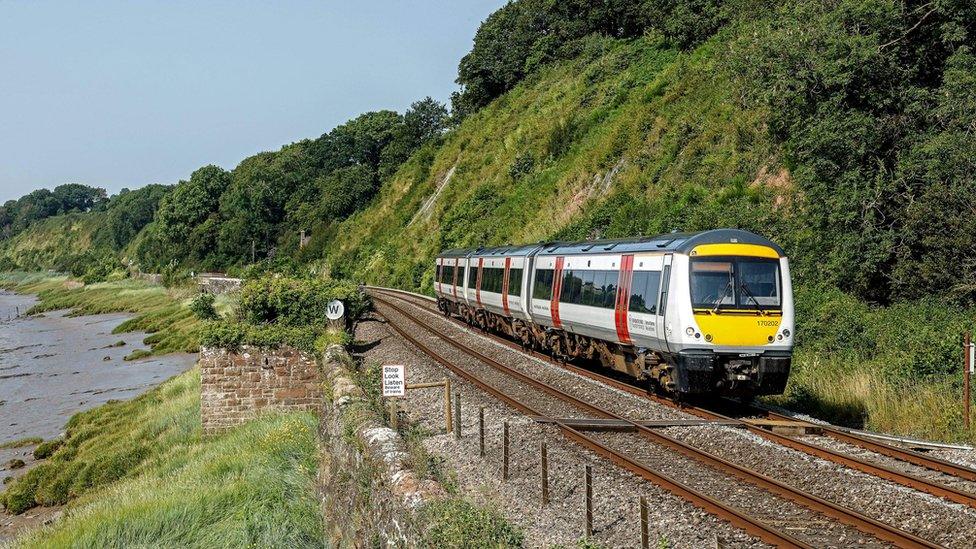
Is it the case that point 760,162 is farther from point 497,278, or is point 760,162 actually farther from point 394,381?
point 394,381

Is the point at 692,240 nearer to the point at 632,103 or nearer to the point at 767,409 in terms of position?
the point at 767,409

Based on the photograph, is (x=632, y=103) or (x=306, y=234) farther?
(x=306, y=234)

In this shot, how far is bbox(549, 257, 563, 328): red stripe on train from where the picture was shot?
68.9 feet

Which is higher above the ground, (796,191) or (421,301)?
(796,191)

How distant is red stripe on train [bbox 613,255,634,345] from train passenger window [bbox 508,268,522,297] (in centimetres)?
764

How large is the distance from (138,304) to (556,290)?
75.3 metres

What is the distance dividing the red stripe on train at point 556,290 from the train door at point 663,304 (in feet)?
19.5

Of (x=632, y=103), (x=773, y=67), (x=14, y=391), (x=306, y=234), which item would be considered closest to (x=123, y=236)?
(x=306, y=234)

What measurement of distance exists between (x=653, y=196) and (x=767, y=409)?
17446 mm

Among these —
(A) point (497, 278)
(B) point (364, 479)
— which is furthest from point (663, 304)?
(A) point (497, 278)

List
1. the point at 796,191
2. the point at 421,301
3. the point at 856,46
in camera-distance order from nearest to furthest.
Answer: the point at 856,46, the point at 796,191, the point at 421,301

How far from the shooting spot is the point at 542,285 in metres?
22.5

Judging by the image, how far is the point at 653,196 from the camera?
104 ft

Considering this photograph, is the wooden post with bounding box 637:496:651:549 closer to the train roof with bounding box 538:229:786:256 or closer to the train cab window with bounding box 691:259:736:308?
the train cab window with bounding box 691:259:736:308
